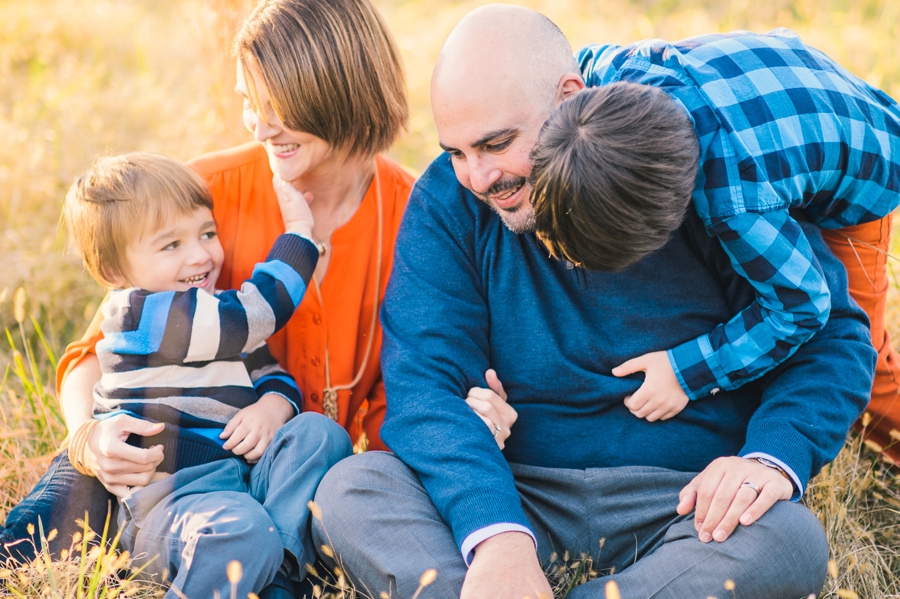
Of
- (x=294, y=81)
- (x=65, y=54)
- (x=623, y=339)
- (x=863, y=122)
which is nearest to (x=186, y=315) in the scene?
(x=294, y=81)

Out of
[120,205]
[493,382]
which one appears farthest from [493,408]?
[120,205]

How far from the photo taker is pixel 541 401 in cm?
246

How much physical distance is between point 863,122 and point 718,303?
0.63 metres

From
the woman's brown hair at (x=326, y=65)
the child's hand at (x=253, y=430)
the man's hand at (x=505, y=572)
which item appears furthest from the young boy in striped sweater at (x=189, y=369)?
the man's hand at (x=505, y=572)

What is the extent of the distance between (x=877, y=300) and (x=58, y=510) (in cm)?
254

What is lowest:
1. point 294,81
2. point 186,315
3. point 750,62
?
point 186,315

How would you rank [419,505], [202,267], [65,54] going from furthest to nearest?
[65,54]
[202,267]
[419,505]

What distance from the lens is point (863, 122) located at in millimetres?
2301

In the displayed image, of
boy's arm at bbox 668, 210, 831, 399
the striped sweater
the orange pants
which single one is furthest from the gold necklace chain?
the orange pants

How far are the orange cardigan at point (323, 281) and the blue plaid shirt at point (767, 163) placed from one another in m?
0.98

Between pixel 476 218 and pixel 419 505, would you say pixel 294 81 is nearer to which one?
pixel 476 218

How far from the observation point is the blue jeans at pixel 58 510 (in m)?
2.28

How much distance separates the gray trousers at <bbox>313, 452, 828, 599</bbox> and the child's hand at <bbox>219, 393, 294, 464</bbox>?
292 mm

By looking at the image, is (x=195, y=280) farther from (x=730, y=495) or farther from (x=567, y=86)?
(x=730, y=495)
